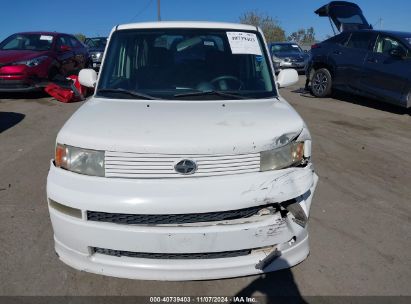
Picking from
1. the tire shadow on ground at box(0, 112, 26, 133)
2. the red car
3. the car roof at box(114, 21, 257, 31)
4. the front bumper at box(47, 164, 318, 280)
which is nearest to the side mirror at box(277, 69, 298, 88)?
the car roof at box(114, 21, 257, 31)

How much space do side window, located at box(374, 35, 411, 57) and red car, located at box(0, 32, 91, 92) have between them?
8.07 metres

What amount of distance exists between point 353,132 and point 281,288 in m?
5.13

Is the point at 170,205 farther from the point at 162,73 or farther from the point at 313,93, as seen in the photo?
the point at 313,93

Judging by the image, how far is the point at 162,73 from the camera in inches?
140

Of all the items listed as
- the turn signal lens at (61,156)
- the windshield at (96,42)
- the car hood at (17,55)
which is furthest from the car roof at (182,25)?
the windshield at (96,42)

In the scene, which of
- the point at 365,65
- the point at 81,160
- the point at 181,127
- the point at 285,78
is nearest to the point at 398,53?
the point at 365,65

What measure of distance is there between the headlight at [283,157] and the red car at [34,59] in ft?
28.4

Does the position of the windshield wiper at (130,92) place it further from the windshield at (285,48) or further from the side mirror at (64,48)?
the windshield at (285,48)

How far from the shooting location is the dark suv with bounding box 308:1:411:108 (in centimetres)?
879

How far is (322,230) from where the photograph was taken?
11.8ft

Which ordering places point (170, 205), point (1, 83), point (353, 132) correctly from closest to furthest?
point (170, 205), point (353, 132), point (1, 83)

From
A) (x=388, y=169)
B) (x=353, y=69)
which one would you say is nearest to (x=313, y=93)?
(x=353, y=69)

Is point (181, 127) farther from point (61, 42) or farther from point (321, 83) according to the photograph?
point (61, 42)

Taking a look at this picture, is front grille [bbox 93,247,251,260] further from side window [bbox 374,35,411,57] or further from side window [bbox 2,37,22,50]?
side window [bbox 2,37,22,50]
